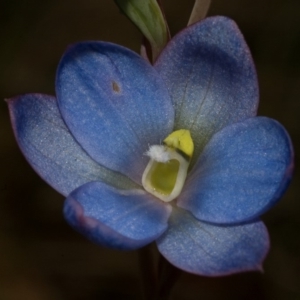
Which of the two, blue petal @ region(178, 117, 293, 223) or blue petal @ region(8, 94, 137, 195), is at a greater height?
blue petal @ region(8, 94, 137, 195)

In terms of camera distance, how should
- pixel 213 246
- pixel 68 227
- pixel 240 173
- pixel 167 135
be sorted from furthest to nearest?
1. pixel 68 227
2. pixel 167 135
3. pixel 240 173
4. pixel 213 246

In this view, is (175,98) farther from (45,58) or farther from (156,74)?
(45,58)

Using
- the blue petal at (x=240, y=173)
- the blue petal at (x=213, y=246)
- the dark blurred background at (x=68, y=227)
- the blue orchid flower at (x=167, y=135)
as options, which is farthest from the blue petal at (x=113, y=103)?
the dark blurred background at (x=68, y=227)

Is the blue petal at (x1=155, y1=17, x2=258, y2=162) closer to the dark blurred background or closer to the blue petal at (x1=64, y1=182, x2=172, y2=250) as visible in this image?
the blue petal at (x1=64, y1=182, x2=172, y2=250)

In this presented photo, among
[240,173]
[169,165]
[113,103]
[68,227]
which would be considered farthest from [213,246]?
[68,227]

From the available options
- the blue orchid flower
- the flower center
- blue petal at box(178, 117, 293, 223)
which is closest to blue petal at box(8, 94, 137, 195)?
the blue orchid flower

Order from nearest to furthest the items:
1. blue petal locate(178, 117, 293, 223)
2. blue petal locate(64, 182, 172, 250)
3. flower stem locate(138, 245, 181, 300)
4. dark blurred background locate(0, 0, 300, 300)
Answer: blue petal locate(64, 182, 172, 250) < blue petal locate(178, 117, 293, 223) < flower stem locate(138, 245, 181, 300) < dark blurred background locate(0, 0, 300, 300)

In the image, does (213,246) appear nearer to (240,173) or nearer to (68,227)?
(240,173)

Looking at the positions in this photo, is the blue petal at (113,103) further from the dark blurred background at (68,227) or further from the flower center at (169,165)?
the dark blurred background at (68,227)

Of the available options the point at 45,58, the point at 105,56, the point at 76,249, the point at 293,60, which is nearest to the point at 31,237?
the point at 76,249
